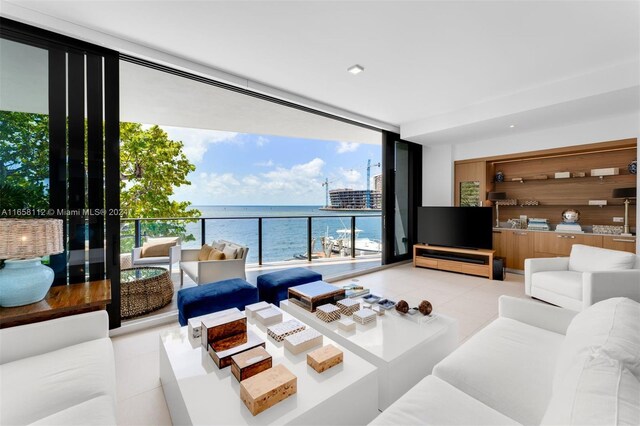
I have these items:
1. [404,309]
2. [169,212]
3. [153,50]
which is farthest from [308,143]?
[404,309]

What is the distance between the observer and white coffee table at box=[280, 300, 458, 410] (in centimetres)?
152

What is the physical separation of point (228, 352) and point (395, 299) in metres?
2.50

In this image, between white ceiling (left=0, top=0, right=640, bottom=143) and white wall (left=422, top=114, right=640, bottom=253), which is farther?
white wall (left=422, top=114, right=640, bottom=253)

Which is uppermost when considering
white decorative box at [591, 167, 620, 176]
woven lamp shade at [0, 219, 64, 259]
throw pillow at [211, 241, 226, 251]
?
white decorative box at [591, 167, 620, 176]

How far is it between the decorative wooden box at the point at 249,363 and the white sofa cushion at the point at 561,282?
324 cm

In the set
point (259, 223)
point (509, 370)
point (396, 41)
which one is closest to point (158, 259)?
point (259, 223)

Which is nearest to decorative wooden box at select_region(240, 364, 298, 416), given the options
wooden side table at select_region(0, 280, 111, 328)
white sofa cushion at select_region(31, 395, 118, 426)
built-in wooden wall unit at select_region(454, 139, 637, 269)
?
white sofa cushion at select_region(31, 395, 118, 426)

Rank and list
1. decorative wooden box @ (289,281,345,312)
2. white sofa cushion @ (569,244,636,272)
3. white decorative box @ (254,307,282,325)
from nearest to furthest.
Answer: white decorative box @ (254,307,282,325)
decorative wooden box @ (289,281,345,312)
white sofa cushion @ (569,244,636,272)

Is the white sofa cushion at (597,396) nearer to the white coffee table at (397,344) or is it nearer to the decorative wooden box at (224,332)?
the white coffee table at (397,344)

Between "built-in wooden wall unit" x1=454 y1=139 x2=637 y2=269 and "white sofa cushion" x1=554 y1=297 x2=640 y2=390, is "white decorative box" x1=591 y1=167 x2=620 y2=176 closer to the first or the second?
"built-in wooden wall unit" x1=454 y1=139 x2=637 y2=269

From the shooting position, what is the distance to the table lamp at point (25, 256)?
5.68 ft

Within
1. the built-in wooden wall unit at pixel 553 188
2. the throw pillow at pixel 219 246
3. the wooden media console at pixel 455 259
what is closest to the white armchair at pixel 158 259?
the throw pillow at pixel 219 246

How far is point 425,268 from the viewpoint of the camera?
517 cm

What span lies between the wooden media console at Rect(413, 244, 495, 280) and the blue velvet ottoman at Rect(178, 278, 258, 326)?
3.62 m
